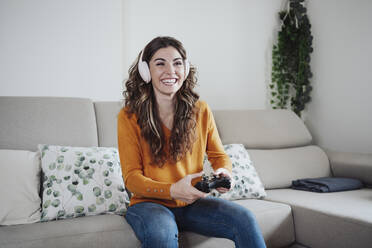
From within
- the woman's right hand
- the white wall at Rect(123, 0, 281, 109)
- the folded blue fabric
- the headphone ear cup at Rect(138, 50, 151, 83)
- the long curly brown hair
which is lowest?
the folded blue fabric

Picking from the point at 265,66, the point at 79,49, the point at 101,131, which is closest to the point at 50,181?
the point at 101,131

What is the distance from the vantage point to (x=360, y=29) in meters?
2.35

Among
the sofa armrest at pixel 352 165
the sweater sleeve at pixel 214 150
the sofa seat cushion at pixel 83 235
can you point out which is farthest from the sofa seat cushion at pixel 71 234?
the sofa armrest at pixel 352 165

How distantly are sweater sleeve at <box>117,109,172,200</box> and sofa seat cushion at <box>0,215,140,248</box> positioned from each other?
6.5 inches

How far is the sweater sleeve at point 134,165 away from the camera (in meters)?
1.17

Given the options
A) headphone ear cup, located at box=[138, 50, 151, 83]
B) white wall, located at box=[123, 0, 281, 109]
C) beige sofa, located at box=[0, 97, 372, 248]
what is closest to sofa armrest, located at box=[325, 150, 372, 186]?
beige sofa, located at box=[0, 97, 372, 248]

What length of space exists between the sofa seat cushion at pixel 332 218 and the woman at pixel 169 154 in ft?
1.67

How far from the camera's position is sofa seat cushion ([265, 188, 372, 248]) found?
1367 millimetres

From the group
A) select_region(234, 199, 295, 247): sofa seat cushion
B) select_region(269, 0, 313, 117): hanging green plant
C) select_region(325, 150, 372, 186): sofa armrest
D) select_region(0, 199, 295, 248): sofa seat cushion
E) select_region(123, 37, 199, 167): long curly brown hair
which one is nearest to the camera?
select_region(0, 199, 295, 248): sofa seat cushion

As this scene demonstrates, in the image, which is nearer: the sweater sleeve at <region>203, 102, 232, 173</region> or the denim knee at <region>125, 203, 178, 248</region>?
the denim knee at <region>125, 203, 178, 248</region>

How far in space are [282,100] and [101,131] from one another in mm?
1693

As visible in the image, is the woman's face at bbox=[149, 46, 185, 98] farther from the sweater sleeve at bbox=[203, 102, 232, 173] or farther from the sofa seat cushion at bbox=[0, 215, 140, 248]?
the sofa seat cushion at bbox=[0, 215, 140, 248]

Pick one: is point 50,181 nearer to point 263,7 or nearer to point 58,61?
point 58,61

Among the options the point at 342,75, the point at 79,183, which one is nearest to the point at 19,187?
the point at 79,183
